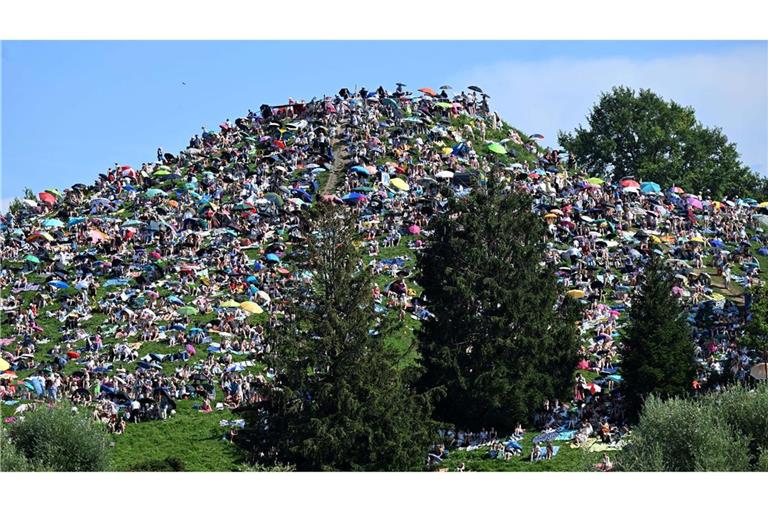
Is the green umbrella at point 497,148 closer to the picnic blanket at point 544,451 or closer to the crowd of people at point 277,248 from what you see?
the crowd of people at point 277,248

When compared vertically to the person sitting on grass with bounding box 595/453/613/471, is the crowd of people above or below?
above

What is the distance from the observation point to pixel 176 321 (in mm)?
67562

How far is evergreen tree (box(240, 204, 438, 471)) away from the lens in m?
45.2

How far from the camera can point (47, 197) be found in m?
93.6

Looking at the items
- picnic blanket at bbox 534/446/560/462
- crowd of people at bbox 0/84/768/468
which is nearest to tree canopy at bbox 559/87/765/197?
crowd of people at bbox 0/84/768/468

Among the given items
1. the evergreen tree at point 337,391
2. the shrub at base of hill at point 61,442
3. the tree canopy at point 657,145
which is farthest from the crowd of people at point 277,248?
the tree canopy at point 657,145

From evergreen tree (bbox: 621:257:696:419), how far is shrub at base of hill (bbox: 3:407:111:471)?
71.9 feet

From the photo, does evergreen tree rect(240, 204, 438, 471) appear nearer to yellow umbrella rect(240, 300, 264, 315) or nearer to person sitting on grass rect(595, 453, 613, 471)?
person sitting on grass rect(595, 453, 613, 471)

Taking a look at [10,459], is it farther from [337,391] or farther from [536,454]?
[536,454]

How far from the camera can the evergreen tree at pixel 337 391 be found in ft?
148

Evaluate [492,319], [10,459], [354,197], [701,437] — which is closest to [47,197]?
[354,197]

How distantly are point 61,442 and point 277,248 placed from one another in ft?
112

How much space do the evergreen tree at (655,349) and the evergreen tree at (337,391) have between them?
10.4 m

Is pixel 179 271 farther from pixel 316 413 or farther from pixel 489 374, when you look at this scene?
pixel 316 413
